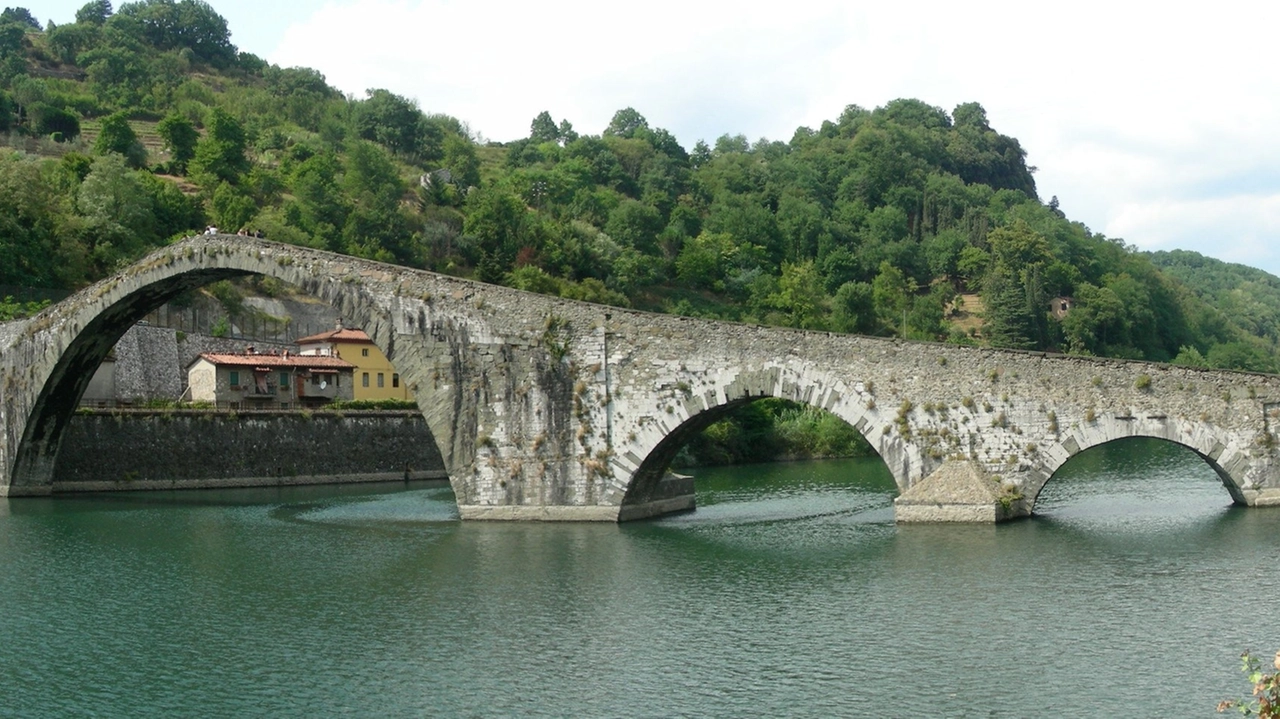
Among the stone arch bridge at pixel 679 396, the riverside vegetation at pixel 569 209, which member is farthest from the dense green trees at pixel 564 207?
the stone arch bridge at pixel 679 396

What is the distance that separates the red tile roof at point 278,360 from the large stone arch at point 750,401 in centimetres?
3282

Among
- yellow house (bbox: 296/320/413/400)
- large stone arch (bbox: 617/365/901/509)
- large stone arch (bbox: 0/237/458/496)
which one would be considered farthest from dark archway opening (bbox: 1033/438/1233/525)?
yellow house (bbox: 296/320/413/400)

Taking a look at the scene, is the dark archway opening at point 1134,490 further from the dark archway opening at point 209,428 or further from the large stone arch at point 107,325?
the dark archway opening at point 209,428

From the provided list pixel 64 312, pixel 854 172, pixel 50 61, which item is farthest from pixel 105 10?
pixel 64 312

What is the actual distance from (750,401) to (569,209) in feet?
321

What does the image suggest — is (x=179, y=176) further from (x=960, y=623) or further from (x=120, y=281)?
(x=960, y=623)

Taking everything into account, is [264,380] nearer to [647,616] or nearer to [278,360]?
[278,360]

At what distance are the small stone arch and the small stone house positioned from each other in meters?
37.9

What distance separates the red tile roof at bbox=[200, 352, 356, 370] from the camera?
194 feet

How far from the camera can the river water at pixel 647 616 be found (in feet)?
53.6

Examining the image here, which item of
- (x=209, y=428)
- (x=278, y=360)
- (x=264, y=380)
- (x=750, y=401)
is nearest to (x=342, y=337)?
(x=278, y=360)

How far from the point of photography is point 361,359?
221 ft

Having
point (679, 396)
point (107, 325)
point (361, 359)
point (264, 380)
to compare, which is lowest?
point (679, 396)

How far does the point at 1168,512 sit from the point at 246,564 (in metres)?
22.4
